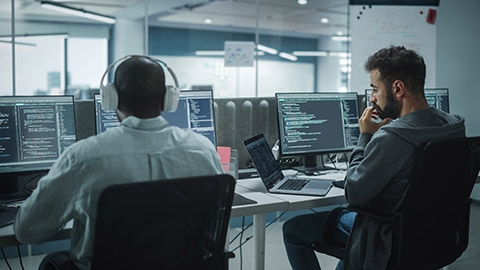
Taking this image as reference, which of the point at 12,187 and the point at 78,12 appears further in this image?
the point at 78,12

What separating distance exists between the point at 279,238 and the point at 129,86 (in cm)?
244

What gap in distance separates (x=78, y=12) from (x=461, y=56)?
556 centimetres

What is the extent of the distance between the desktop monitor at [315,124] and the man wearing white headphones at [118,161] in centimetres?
113

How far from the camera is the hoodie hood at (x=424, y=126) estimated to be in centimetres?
162

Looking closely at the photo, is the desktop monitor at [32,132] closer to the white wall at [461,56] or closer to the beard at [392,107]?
the beard at [392,107]

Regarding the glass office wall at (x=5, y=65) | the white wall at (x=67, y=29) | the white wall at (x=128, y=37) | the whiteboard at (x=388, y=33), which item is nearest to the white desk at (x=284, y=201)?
the whiteboard at (x=388, y=33)

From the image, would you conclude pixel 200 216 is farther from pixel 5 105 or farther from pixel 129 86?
pixel 5 105

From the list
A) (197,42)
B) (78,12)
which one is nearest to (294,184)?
(197,42)

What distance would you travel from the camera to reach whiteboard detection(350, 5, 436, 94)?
13.7 ft

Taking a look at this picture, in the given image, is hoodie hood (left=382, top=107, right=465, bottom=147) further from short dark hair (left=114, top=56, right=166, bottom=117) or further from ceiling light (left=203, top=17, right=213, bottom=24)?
ceiling light (left=203, top=17, right=213, bottom=24)

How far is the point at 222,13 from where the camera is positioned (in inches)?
288

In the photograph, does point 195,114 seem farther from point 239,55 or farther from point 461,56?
point 461,56

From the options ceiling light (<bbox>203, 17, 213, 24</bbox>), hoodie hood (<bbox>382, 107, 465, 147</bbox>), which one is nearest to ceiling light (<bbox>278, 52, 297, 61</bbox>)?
ceiling light (<bbox>203, 17, 213, 24</bbox>)

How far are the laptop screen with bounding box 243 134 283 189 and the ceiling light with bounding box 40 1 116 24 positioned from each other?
5.71 meters
